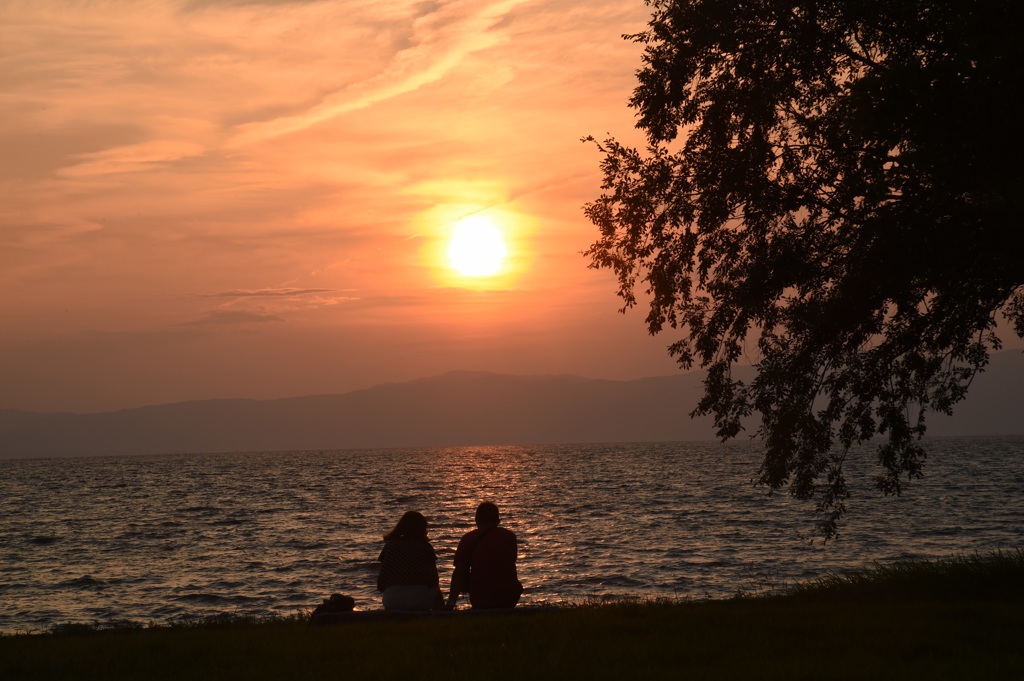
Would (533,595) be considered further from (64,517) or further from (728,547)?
(64,517)

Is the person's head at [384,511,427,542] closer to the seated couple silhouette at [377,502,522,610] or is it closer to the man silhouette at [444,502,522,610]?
the seated couple silhouette at [377,502,522,610]

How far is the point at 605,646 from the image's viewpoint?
11.7 metres

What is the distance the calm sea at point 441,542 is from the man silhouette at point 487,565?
9905 mm

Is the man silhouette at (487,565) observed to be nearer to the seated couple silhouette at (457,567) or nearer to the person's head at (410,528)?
the seated couple silhouette at (457,567)

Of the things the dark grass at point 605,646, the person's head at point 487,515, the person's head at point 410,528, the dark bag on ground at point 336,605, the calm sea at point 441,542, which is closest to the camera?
the dark grass at point 605,646

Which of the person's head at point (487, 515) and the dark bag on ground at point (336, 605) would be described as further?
the dark bag on ground at point (336, 605)

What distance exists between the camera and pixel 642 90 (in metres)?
19.2

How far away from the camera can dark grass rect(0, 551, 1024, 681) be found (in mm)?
10367

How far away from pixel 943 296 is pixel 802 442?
369 centimetres

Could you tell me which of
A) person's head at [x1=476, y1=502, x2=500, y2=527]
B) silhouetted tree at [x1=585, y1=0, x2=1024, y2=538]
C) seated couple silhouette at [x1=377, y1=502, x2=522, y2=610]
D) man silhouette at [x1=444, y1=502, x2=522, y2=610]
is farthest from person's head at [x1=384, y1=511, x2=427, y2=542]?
silhouetted tree at [x1=585, y1=0, x2=1024, y2=538]

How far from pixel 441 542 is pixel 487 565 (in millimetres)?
26823

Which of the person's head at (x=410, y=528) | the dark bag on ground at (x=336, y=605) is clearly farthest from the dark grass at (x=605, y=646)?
the person's head at (x=410, y=528)

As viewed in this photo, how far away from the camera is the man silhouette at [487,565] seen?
48.0 ft

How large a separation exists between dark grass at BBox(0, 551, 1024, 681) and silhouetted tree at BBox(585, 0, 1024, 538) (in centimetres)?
489
